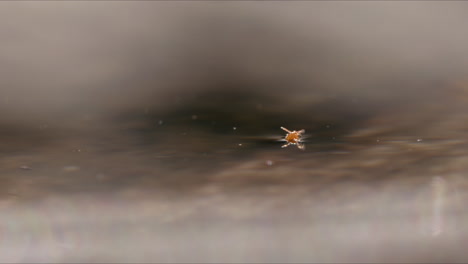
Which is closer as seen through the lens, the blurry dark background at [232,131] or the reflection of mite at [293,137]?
the blurry dark background at [232,131]

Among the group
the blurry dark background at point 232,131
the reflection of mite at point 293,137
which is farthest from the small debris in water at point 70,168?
the reflection of mite at point 293,137

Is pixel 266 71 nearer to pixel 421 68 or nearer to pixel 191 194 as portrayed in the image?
pixel 421 68

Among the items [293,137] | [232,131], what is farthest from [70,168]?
[293,137]

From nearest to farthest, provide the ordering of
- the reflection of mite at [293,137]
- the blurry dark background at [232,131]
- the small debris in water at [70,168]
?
the blurry dark background at [232,131] → the reflection of mite at [293,137] → the small debris in water at [70,168]

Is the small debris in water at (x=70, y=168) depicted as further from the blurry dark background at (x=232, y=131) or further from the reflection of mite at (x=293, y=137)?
the reflection of mite at (x=293, y=137)

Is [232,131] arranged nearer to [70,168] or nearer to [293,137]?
[293,137]

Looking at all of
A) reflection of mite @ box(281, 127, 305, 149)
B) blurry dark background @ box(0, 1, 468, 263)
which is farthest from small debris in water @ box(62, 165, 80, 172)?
reflection of mite @ box(281, 127, 305, 149)

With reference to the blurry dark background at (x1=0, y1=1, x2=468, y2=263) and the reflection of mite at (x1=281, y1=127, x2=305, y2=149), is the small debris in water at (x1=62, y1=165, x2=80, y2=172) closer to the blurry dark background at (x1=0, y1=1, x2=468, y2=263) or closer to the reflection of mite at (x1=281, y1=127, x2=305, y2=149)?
the blurry dark background at (x1=0, y1=1, x2=468, y2=263)

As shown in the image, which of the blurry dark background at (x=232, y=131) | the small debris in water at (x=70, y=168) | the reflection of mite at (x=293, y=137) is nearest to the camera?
the blurry dark background at (x=232, y=131)
